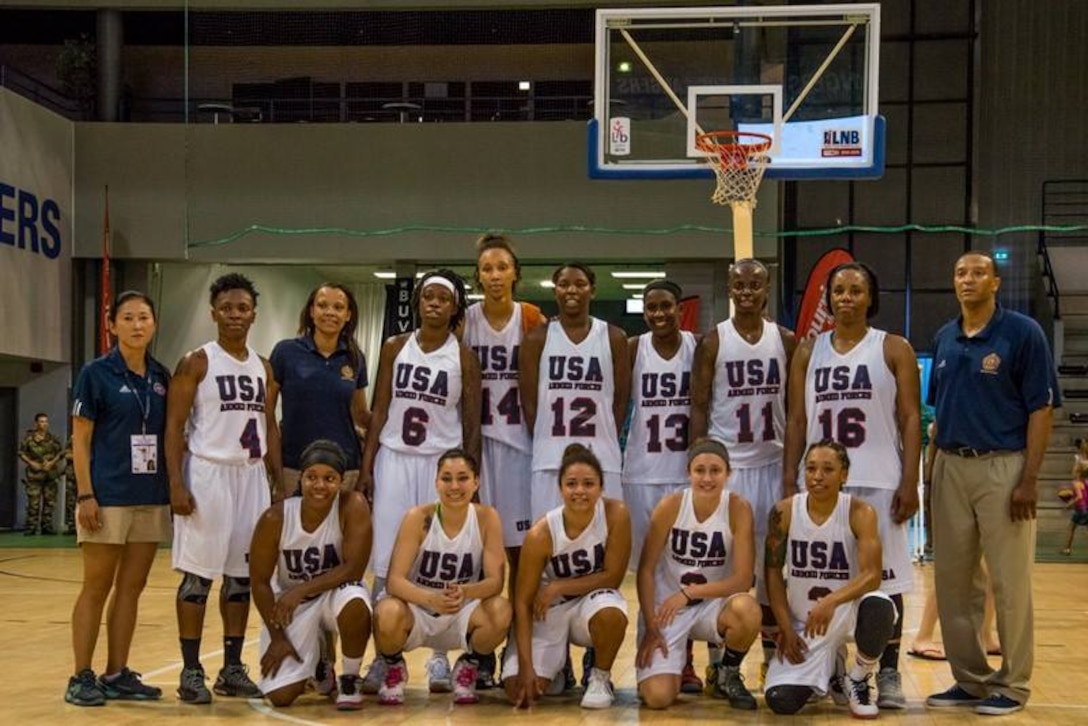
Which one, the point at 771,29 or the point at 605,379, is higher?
the point at 771,29

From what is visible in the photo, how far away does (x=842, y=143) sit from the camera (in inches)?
398

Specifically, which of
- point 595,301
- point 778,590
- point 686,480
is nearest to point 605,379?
point 686,480

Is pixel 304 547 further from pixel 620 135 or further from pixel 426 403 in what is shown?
pixel 620 135

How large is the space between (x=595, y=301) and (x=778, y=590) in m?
17.0

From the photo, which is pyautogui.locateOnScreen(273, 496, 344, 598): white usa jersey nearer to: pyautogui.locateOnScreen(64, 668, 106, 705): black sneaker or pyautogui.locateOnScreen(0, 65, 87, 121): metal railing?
pyautogui.locateOnScreen(64, 668, 106, 705): black sneaker

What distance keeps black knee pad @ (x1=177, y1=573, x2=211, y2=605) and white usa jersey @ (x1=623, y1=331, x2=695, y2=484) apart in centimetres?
201

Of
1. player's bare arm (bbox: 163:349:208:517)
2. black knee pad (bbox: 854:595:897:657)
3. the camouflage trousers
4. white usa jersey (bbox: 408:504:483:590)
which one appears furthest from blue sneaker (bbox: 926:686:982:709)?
the camouflage trousers

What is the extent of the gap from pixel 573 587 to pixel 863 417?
1442 millimetres

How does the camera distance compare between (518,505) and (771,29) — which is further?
(771,29)

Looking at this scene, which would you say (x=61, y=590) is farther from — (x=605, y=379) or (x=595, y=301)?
(x=595, y=301)

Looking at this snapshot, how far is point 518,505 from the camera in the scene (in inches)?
243

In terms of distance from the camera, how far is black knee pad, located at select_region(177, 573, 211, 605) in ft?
18.3

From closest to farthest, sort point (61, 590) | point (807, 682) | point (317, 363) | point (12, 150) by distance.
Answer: point (807, 682), point (317, 363), point (61, 590), point (12, 150)

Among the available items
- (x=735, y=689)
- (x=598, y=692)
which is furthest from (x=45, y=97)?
(x=735, y=689)
